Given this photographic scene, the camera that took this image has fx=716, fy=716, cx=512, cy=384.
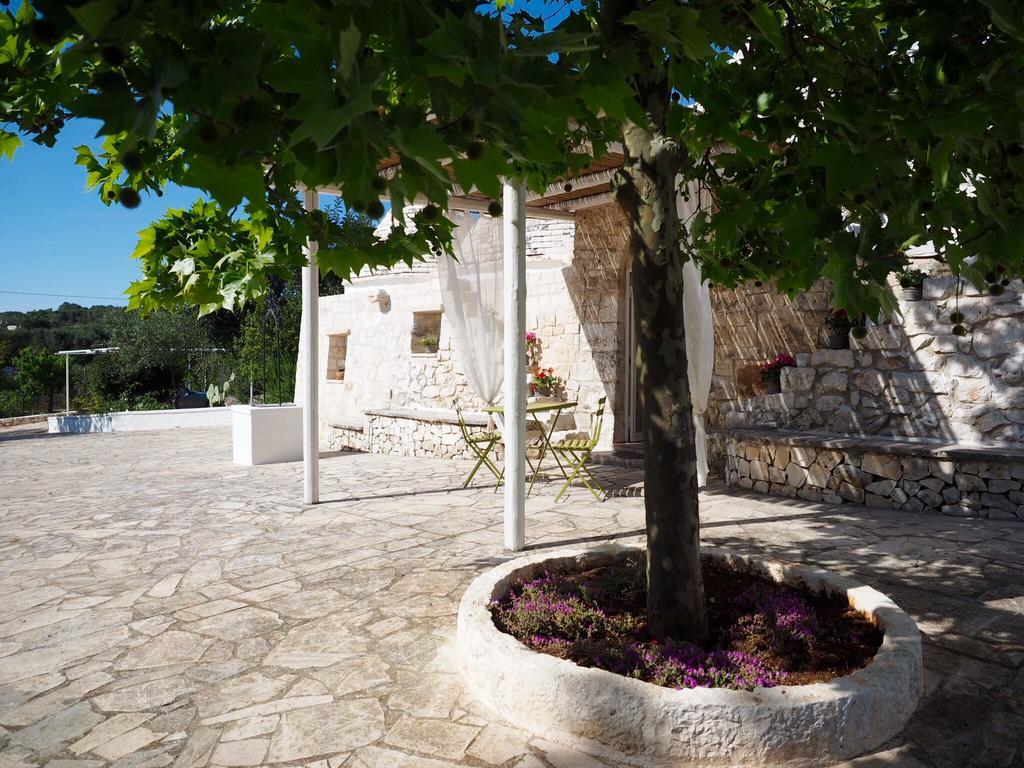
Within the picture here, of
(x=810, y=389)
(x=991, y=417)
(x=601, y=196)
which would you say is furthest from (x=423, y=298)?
(x=991, y=417)

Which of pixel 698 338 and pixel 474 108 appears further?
pixel 698 338

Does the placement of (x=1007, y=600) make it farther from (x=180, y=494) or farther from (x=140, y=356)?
(x=140, y=356)

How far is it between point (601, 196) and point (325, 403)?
747 cm

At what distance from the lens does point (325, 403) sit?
13305 millimetres

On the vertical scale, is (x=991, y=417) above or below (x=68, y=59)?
below

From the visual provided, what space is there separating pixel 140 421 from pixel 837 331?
43.2 feet

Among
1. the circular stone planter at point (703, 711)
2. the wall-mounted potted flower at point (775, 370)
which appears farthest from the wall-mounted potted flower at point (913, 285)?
the circular stone planter at point (703, 711)

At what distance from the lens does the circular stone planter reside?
6.58 feet

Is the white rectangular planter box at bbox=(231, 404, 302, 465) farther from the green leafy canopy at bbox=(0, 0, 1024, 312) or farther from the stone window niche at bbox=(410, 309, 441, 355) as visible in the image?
the green leafy canopy at bbox=(0, 0, 1024, 312)

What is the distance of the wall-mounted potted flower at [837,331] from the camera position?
252 inches

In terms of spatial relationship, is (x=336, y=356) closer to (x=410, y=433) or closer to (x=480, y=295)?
(x=410, y=433)

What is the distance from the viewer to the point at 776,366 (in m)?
6.88

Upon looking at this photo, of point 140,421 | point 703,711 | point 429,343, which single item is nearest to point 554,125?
point 703,711

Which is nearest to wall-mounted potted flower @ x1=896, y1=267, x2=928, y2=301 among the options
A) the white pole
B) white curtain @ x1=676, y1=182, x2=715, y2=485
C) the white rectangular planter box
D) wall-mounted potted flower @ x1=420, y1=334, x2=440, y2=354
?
white curtain @ x1=676, y1=182, x2=715, y2=485
